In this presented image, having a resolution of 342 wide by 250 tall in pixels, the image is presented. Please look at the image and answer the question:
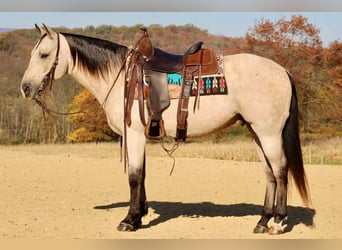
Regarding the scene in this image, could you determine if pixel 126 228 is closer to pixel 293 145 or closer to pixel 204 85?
pixel 204 85

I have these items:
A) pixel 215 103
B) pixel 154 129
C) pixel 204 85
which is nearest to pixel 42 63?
pixel 154 129

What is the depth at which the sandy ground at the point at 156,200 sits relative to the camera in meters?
5.64

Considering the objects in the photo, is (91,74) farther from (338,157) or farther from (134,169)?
(338,157)

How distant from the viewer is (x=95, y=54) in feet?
18.7

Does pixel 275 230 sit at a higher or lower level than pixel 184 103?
lower

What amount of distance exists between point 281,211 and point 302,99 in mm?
14019

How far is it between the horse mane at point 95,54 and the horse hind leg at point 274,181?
1932 mm

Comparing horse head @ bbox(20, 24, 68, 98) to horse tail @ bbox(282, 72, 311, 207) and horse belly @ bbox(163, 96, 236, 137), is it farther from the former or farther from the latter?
horse tail @ bbox(282, 72, 311, 207)

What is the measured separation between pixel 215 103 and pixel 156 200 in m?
2.85

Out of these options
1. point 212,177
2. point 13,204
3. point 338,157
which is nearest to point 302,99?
point 338,157

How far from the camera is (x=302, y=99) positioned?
18750 millimetres

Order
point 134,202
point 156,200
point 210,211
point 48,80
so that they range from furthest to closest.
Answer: point 156,200 → point 210,211 → point 48,80 → point 134,202

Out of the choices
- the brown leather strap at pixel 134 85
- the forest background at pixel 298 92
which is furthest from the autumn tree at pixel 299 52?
the brown leather strap at pixel 134 85

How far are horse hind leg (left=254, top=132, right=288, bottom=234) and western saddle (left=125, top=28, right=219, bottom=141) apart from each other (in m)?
0.94
